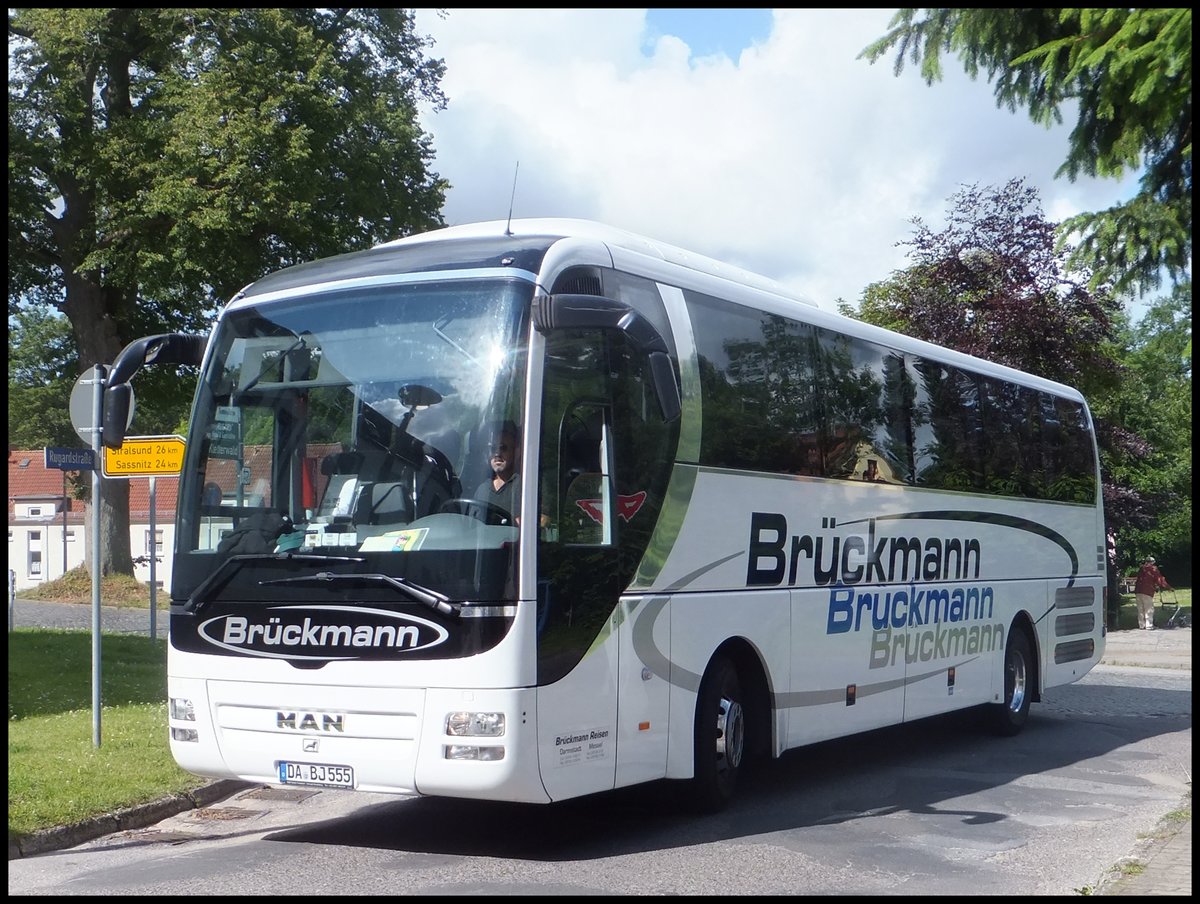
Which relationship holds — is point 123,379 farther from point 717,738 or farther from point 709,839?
point 709,839

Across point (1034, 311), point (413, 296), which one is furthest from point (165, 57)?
point (413, 296)

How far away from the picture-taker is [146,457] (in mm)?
13266

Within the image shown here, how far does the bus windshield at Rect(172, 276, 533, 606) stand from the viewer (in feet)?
25.7

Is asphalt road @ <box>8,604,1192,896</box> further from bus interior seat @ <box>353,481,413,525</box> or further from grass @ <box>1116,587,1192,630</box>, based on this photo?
grass @ <box>1116,587,1192,630</box>

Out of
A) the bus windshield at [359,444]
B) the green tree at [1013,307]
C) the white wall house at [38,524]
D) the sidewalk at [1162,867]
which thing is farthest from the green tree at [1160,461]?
the white wall house at [38,524]

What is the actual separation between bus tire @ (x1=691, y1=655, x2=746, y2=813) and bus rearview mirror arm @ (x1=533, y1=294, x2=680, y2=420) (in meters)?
2.34

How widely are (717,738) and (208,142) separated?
20.6 meters

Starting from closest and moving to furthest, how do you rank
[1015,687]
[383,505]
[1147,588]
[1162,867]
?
[1162,867] → [383,505] → [1015,687] → [1147,588]

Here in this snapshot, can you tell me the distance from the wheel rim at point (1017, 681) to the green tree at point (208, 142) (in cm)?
1670

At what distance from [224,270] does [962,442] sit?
60.6 ft

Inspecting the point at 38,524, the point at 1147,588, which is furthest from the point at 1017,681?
the point at 38,524

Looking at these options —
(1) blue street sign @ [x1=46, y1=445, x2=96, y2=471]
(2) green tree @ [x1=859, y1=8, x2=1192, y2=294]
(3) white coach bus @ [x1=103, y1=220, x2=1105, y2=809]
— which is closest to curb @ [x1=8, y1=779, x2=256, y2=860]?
(3) white coach bus @ [x1=103, y1=220, x2=1105, y2=809]

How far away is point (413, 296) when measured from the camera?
8.41 metres

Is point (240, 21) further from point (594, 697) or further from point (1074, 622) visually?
point (594, 697)
